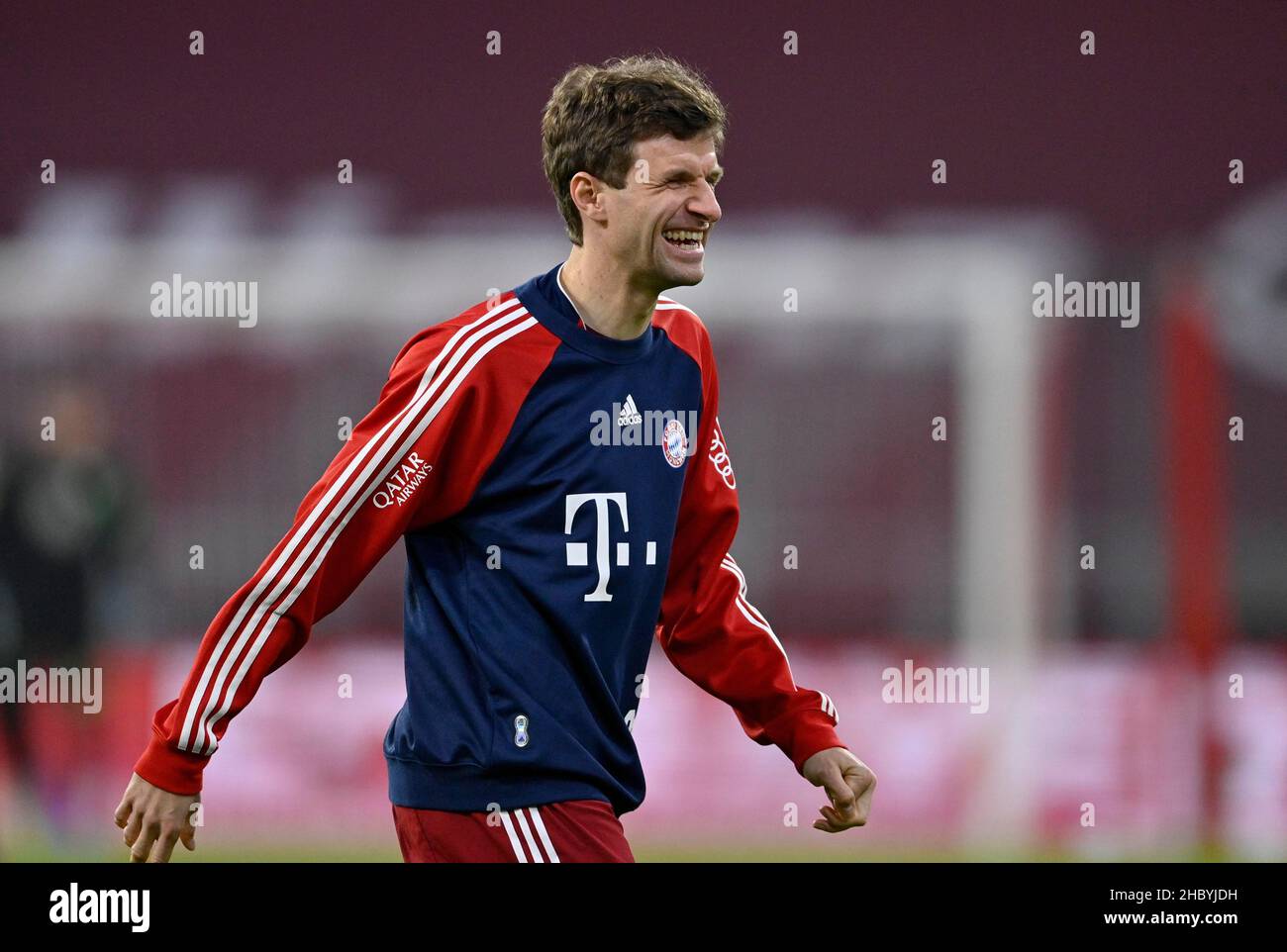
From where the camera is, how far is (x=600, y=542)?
2.52 meters

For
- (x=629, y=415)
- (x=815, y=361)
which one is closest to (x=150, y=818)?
(x=629, y=415)

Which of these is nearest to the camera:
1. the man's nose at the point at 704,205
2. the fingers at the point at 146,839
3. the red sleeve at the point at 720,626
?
the fingers at the point at 146,839

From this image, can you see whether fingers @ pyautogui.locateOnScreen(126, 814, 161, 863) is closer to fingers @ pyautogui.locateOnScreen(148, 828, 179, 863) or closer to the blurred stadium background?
fingers @ pyautogui.locateOnScreen(148, 828, 179, 863)

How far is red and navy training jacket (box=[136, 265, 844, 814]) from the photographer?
2389 millimetres

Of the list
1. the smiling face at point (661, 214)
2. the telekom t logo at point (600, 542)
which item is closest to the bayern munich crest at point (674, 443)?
the telekom t logo at point (600, 542)

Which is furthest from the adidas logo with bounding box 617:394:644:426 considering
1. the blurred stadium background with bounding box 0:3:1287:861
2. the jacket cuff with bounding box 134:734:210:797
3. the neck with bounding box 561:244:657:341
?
the blurred stadium background with bounding box 0:3:1287:861

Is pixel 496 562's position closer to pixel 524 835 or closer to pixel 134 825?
pixel 524 835

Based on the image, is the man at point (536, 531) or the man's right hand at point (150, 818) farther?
the man at point (536, 531)

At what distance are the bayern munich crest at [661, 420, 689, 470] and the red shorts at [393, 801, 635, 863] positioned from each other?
1.95ft

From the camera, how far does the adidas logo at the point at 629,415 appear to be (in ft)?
8.50

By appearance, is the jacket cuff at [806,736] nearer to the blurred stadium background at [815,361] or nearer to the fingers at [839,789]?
the fingers at [839,789]

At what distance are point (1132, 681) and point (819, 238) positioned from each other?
93.8 inches

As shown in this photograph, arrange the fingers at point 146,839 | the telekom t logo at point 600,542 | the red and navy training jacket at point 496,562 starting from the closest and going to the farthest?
the fingers at point 146,839
the red and navy training jacket at point 496,562
the telekom t logo at point 600,542

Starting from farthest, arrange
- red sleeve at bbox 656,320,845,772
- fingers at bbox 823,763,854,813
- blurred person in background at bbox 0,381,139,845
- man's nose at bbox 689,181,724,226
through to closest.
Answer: blurred person in background at bbox 0,381,139,845 < red sleeve at bbox 656,320,845,772 < fingers at bbox 823,763,854,813 < man's nose at bbox 689,181,724,226
